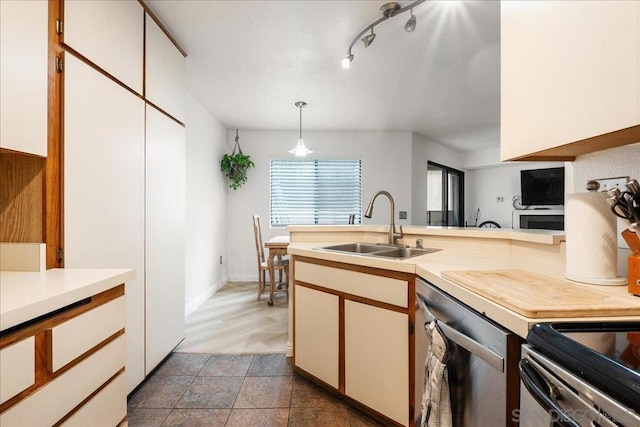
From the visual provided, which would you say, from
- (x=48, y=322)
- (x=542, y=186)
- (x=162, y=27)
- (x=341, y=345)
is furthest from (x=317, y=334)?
(x=542, y=186)

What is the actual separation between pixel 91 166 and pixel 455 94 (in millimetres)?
3640

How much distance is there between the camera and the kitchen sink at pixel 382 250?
6.26 ft

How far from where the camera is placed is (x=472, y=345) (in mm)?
900

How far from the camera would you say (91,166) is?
1.46 meters

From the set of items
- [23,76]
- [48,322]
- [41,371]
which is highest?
[23,76]

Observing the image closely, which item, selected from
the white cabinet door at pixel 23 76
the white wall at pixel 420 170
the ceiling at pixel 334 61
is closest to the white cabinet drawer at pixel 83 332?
the white cabinet door at pixel 23 76

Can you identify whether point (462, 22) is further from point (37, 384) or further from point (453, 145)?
point (453, 145)

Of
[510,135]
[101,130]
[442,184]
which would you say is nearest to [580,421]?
[510,135]

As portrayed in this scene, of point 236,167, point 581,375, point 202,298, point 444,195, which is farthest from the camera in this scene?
point 444,195

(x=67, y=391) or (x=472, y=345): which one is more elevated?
(x=472, y=345)

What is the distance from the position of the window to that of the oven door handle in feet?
14.4

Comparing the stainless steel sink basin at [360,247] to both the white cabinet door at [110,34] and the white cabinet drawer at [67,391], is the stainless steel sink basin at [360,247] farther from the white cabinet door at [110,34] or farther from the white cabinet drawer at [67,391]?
the white cabinet door at [110,34]

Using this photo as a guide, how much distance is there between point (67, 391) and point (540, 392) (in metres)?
1.26

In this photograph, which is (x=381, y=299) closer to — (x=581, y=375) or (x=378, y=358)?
(x=378, y=358)
